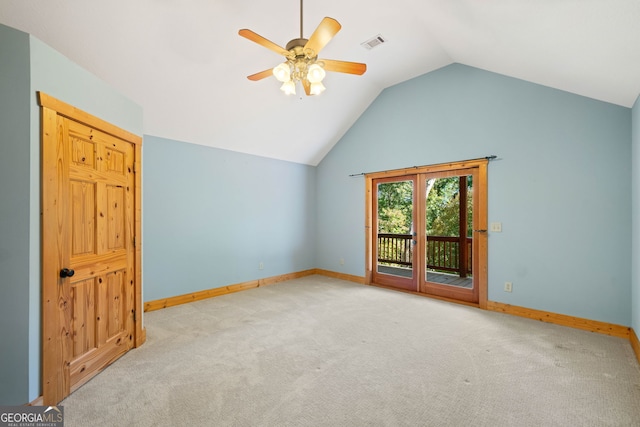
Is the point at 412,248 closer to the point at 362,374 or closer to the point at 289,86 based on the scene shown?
the point at 362,374

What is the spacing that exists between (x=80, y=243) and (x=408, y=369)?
283cm

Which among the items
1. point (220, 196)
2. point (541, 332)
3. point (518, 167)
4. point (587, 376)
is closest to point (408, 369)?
point (587, 376)

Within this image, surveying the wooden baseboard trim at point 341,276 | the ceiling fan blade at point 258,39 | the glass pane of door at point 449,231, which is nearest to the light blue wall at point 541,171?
the glass pane of door at point 449,231

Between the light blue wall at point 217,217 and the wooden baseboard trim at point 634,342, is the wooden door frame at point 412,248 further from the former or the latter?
the wooden baseboard trim at point 634,342

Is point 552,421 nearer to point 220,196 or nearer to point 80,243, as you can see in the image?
point 80,243

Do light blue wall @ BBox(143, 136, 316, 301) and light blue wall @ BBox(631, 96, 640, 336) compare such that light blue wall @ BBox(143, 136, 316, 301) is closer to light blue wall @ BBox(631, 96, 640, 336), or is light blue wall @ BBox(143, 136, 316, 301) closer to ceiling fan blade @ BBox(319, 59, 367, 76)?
ceiling fan blade @ BBox(319, 59, 367, 76)

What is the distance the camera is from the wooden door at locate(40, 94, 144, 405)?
1813 mm

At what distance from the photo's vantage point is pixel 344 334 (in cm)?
298

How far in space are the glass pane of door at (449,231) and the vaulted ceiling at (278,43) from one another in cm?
Answer: 165

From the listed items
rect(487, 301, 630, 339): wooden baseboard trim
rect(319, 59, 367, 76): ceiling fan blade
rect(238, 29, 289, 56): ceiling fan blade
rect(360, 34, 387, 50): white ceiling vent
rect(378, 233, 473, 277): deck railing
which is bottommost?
rect(487, 301, 630, 339): wooden baseboard trim

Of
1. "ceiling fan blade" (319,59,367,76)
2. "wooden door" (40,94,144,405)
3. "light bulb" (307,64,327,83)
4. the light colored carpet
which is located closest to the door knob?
"wooden door" (40,94,144,405)

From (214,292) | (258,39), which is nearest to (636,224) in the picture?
(258,39)

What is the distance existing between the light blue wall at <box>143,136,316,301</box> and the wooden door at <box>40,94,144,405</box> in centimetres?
119

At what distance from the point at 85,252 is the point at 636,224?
5.01 meters
